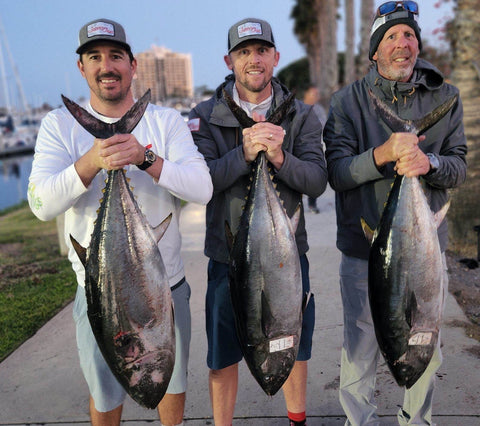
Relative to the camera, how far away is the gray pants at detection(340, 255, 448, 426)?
243 cm

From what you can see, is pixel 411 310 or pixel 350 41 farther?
pixel 350 41

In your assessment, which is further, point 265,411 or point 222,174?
point 265,411

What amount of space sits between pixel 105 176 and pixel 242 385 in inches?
68.4

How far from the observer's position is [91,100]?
2232 millimetres

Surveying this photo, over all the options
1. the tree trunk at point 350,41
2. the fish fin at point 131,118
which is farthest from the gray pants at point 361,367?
the tree trunk at point 350,41

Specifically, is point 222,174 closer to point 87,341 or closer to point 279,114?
point 279,114

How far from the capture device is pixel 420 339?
1967 millimetres

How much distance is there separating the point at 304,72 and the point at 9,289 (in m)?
48.7

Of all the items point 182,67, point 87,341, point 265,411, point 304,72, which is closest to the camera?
point 87,341

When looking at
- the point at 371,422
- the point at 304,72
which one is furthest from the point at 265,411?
the point at 304,72

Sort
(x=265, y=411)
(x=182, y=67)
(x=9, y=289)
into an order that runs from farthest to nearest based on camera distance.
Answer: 1. (x=182, y=67)
2. (x=9, y=289)
3. (x=265, y=411)

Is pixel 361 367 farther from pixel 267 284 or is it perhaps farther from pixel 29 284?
pixel 29 284

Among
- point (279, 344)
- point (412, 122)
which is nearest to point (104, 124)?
point (279, 344)

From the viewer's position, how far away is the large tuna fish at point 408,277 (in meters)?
1.96
